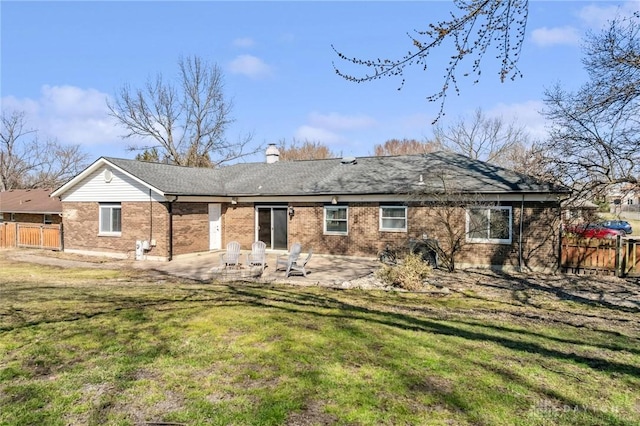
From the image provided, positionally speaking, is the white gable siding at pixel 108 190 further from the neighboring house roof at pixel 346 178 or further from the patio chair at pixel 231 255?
the patio chair at pixel 231 255

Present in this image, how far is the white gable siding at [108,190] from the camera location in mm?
17297

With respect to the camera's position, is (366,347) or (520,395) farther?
(366,347)

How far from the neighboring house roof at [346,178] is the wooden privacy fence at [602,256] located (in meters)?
2.19

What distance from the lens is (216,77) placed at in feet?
130

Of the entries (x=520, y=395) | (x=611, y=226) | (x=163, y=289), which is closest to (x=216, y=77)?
(x=163, y=289)

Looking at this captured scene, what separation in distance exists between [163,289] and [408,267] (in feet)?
22.1

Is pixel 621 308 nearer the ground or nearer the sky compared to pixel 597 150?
nearer the ground

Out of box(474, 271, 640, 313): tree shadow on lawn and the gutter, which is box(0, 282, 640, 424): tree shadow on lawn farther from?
the gutter

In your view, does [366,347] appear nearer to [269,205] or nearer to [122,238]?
[269,205]

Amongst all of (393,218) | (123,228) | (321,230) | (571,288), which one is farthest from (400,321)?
(123,228)

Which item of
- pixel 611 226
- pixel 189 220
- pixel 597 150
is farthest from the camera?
pixel 611 226

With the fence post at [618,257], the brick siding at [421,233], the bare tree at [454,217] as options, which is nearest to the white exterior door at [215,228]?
the brick siding at [421,233]

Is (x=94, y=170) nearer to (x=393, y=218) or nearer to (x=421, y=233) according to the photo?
(x=393, y=218)

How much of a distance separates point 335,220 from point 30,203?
19.7 m
